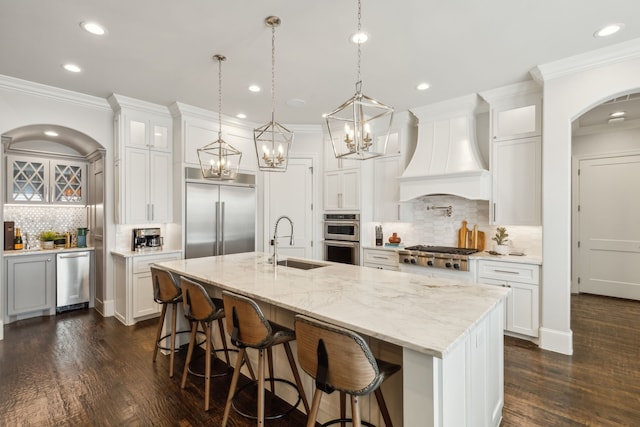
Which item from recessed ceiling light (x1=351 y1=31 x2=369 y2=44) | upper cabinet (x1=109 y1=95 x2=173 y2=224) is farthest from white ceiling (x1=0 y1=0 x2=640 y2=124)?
upper cabinet (x1=109 y1=95 x2=173 y2=224)

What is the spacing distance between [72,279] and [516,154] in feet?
20.4

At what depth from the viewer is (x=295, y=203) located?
5.58 metres

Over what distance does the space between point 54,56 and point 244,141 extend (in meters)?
2.62

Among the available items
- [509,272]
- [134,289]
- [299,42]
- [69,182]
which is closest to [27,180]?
[69,182]

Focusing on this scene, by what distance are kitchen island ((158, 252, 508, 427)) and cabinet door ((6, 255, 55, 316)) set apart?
315cm

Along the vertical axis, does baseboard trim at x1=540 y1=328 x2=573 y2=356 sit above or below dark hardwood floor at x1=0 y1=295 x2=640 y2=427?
above

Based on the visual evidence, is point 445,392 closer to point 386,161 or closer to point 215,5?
point 215,5

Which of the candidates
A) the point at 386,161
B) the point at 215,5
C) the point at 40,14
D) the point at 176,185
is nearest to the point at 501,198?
the point at 386,161

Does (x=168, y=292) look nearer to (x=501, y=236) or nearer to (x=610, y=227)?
(x=501, y=236)

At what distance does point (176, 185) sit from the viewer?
4645 mm

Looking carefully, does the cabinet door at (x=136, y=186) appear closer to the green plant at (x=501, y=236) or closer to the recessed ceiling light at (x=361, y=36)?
the recessed ceiling light at (x=361, y=36)

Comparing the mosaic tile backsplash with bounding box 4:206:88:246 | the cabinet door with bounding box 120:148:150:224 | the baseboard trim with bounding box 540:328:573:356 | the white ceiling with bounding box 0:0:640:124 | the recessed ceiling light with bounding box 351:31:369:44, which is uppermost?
the white ceiling with bounding box 0:0:640:124

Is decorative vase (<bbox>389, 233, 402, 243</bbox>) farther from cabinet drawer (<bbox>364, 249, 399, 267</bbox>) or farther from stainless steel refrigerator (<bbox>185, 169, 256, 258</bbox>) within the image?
stainless steel refrigerator (<bbox>185, 169, 256, 258</bbox>)

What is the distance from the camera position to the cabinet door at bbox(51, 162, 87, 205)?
4.83 metres
